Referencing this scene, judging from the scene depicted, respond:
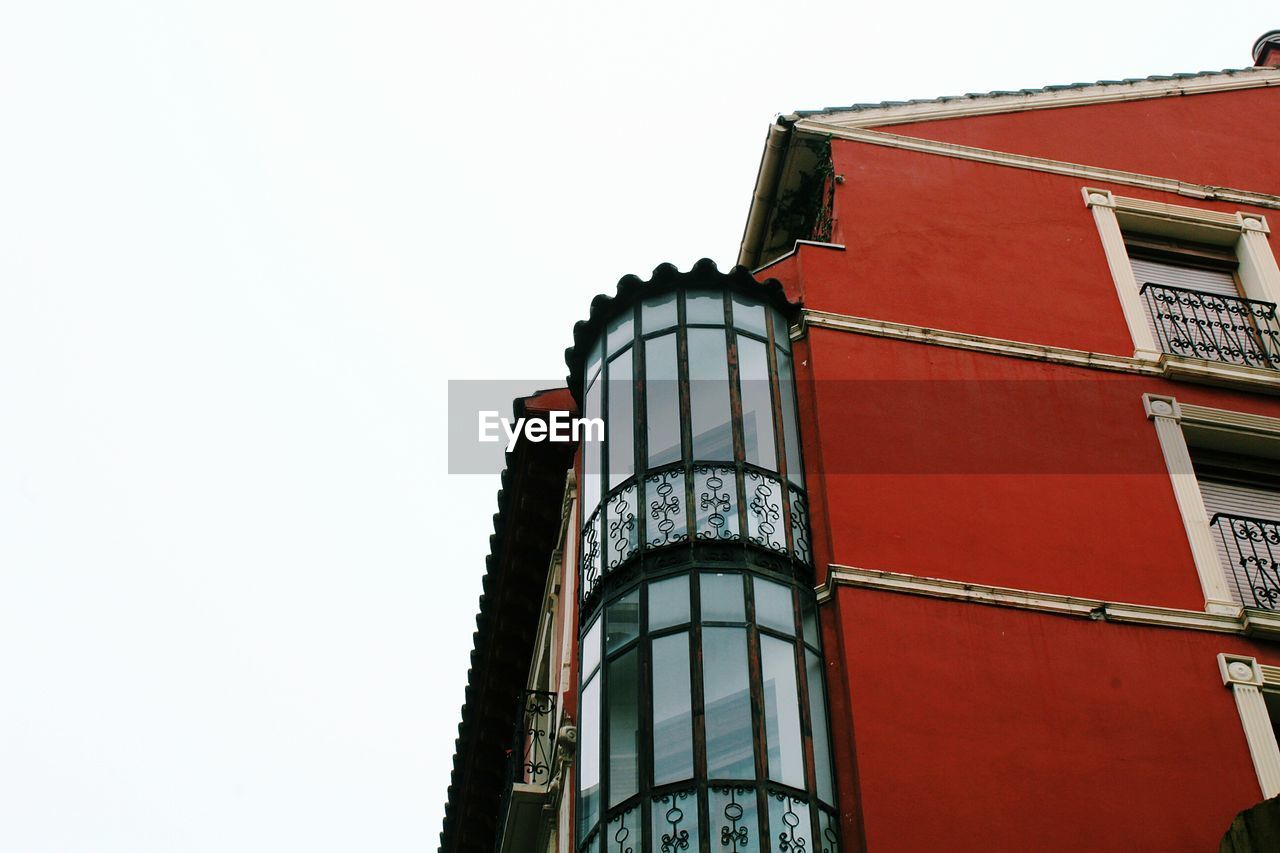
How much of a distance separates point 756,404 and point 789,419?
1.24ft

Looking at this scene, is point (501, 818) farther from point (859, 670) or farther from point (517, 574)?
Answer: point (859, 670)

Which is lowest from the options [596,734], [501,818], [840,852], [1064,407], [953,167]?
[840,852]

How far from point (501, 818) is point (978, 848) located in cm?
960

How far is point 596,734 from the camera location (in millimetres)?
13984

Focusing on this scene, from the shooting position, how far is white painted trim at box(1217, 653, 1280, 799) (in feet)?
44.3

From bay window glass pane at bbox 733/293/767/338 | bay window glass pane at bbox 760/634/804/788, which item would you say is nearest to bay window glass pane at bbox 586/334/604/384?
bay window glass pane at bbox 733/293/767/338

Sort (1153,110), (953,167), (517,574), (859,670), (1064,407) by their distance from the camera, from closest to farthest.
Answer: (859,670)
(1064,407)
(953,167)
(1153,110)
(517,574)

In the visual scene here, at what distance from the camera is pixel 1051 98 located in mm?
20031

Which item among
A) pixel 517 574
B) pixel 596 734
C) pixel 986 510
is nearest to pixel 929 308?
pixel 986 510

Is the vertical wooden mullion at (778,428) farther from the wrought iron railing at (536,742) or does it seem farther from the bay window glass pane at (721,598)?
the wrought iron railing at (536,742)

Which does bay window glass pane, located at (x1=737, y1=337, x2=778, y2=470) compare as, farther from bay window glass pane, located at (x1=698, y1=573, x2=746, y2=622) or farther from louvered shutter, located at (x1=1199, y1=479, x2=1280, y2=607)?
louvered shutter, located at (x1=1199, y1=479, x2=1280, y2=607)

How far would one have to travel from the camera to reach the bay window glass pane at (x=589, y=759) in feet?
44.7

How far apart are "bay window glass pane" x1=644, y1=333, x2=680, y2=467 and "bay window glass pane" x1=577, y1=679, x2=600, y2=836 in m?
2.37

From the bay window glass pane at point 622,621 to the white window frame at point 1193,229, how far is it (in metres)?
7.54
